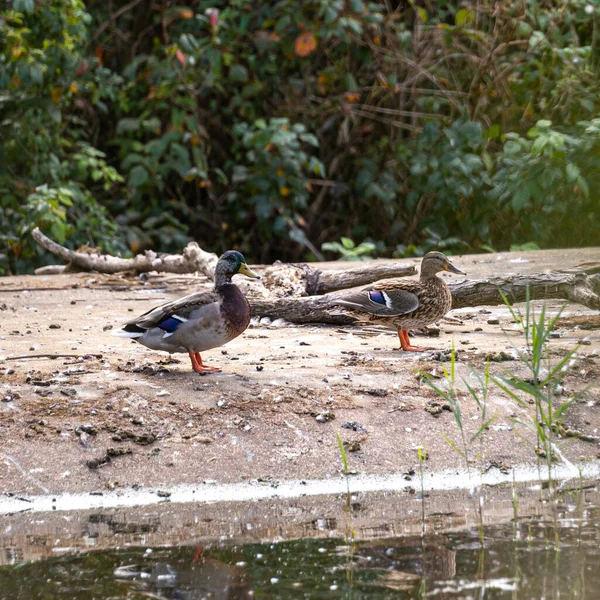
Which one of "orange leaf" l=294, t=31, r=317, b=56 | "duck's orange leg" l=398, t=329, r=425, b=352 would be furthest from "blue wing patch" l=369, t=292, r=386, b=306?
"orange leaf" l=294, t=31, r=317, b=56

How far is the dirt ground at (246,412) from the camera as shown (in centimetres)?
451

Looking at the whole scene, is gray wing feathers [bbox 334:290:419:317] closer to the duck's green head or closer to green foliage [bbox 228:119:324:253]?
the duck's green head

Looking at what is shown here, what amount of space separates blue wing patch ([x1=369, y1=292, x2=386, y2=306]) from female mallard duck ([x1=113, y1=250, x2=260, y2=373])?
1.05 m

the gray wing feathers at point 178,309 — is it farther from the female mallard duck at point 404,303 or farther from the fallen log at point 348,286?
the fallen log at point 348,286

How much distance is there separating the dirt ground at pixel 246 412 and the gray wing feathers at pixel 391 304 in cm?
23

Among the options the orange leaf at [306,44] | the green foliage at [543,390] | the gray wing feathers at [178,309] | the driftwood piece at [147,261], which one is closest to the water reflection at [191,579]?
the green foliage at [543,390]

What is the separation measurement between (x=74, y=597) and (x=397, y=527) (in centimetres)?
127

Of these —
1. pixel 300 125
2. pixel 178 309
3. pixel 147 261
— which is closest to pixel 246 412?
pixel 178 309

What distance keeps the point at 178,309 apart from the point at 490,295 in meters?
2.28

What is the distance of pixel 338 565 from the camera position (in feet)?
11.2

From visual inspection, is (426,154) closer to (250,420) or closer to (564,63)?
(564,63)

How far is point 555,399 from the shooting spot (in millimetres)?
5152

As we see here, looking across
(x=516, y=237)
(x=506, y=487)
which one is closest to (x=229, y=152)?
(x=516, y=237)

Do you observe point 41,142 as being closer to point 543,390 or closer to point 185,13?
point 185,13
